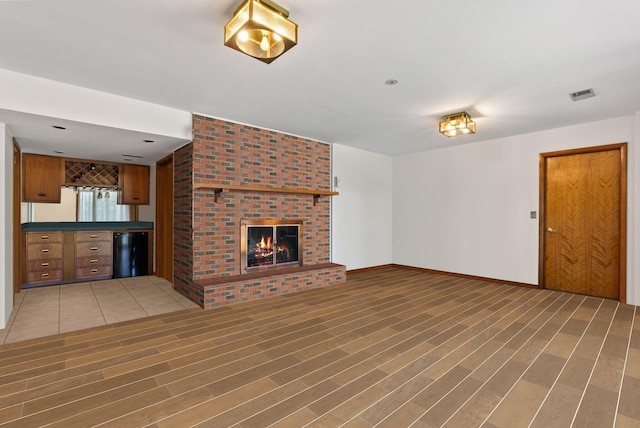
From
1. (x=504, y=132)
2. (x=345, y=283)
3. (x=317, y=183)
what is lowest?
(x=345, y=283)

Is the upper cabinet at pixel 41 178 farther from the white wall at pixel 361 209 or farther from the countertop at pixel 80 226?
the white wall at pixel 361 209

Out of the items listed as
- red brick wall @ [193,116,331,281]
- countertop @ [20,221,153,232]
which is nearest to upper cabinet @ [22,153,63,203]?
countertop @ [20,221,153,232]

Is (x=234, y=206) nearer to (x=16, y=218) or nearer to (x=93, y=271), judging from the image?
(x=16, y=218)

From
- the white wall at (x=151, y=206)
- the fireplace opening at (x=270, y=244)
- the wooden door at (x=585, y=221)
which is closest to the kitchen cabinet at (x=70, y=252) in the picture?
the white wall at (x=151, y=206)

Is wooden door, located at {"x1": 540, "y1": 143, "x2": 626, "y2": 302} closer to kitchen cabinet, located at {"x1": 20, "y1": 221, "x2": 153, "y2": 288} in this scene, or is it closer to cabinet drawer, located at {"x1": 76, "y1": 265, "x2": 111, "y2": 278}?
kitchen cabinet, located at {"x1": 20, "y1": 221, "x2": 153, "y2": 288}

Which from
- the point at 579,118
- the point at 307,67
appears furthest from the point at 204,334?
the point at 579,118

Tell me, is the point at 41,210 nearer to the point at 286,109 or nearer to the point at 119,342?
the point at 119,342

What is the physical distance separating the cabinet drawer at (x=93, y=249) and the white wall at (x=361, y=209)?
12.7ft

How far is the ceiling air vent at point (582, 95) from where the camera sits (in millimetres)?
3221

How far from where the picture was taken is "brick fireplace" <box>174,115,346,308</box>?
3973 millimetres

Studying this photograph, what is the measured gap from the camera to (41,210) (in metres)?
5.49

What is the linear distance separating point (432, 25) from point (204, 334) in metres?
3.13

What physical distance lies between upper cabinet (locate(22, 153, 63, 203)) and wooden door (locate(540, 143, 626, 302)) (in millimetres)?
7740

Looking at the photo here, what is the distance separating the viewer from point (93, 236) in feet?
17.0
